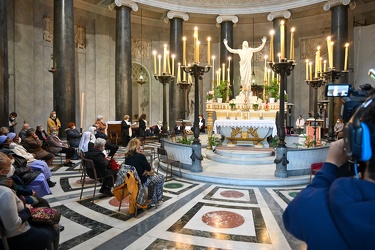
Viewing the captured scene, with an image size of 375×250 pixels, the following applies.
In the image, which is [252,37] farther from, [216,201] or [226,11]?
[216,201]

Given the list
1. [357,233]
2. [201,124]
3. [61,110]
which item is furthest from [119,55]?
[357,233]

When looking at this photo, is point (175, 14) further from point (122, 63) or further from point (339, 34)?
point (339, 34)

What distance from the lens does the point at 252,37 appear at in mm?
18859

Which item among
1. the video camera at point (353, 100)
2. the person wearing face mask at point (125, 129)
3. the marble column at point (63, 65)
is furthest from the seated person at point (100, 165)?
the marble column at point (63, 65)

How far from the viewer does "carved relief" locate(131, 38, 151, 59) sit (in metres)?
18.1

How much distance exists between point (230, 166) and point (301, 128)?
832 centimetres

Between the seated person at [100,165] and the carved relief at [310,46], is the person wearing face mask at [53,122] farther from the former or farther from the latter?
the carved relief at [310,46]

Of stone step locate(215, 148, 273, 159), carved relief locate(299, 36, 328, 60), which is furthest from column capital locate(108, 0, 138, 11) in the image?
carved relief locate(299, 36, 328, 60)

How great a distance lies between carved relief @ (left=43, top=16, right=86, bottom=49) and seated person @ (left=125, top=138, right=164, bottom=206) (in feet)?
42.2

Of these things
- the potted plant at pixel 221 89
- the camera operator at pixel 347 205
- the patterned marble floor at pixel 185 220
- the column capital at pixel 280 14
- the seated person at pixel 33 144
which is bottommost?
the patterned marble floor at pixel 185 220

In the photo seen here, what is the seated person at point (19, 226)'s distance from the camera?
2342 mm

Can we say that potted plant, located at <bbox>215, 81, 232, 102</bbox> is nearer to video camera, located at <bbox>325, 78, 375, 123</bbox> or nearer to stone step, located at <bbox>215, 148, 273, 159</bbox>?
stone step, located at <bbox>215, 148, 273, 159</bbox>

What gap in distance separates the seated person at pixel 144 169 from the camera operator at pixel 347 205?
11.3 ft

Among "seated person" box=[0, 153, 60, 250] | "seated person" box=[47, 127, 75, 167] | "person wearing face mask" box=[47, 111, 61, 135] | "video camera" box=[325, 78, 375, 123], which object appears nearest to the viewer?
"video camera" box=[325, 78, 375, 123]
